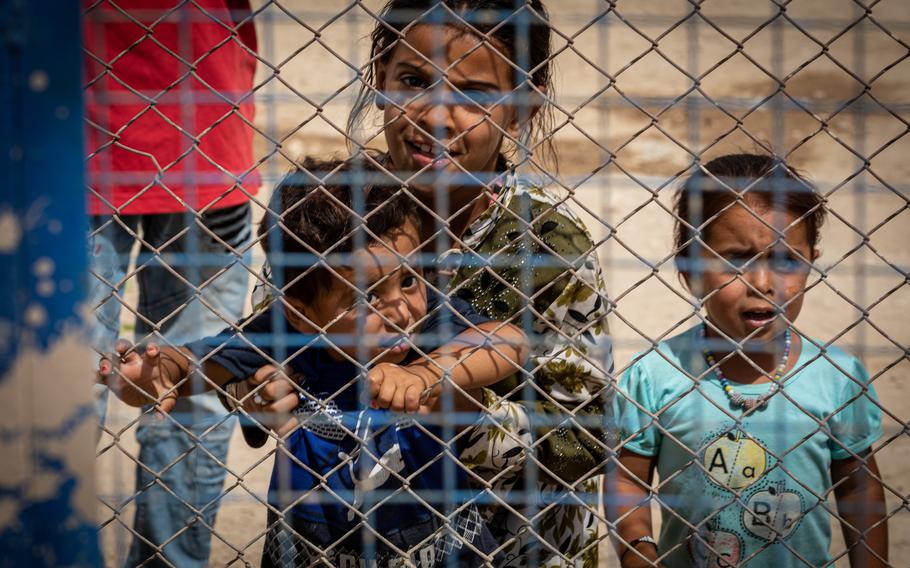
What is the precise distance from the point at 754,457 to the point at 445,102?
783mm

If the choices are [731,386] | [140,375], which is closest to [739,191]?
[731,386]

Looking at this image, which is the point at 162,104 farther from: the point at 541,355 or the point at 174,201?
the point at 541,355

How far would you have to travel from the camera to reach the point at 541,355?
1595 millimetres

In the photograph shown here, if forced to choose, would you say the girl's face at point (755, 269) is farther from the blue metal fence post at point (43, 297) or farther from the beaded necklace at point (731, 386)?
the blue metal fence post at point (43, 297)

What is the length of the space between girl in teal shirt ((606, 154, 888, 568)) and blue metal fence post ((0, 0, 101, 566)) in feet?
2.84

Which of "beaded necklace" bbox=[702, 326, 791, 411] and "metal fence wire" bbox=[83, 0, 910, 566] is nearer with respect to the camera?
"metal fence wire" bbox=[83, 0, 910, 566]

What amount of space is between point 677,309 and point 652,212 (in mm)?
738

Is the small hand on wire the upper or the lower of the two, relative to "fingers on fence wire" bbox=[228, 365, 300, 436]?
upper

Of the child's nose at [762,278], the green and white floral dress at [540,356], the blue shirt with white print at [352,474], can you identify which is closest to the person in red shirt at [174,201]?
the blue shirt with white print at [352,474]

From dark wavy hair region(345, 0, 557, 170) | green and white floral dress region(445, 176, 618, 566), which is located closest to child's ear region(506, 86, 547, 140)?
dark wavy hair region(345, 0, 557, 170)

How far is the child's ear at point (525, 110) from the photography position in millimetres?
1660

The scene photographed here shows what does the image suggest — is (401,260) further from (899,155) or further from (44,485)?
(899,155)

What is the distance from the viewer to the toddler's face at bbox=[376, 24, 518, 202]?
5.20ft

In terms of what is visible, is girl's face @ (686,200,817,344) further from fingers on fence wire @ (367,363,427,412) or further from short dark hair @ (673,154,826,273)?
fingers on fence wire @ (367,363,427,412)
